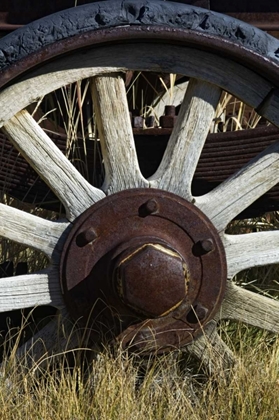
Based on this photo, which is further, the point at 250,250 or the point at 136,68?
the point at 250,250

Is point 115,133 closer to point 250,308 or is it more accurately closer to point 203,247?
point 203,247

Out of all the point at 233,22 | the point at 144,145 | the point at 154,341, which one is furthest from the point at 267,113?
the point at 154,341

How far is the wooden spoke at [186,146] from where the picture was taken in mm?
2525

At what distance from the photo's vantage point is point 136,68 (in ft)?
7.96

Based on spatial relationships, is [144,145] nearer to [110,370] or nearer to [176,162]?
[176,162]

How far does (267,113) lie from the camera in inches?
98.9

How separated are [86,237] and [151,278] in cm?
24

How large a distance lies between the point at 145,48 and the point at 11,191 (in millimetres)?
891

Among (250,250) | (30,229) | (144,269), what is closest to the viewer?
(144,269)

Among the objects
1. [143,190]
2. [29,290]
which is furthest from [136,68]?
[29,290]

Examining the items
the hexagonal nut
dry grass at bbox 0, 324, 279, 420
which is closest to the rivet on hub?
the hexagonal nut

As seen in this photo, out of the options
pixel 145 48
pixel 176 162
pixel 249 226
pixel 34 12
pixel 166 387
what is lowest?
pixel 166 387

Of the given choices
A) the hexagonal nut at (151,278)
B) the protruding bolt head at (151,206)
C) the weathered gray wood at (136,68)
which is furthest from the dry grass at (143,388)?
the weathered gray wood at (136,68)

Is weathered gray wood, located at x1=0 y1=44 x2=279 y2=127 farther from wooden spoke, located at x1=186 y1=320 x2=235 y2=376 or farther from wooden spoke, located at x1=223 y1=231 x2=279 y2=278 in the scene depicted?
wooden spoke, located at x1=186 y1=320 x2=235 y2=376
